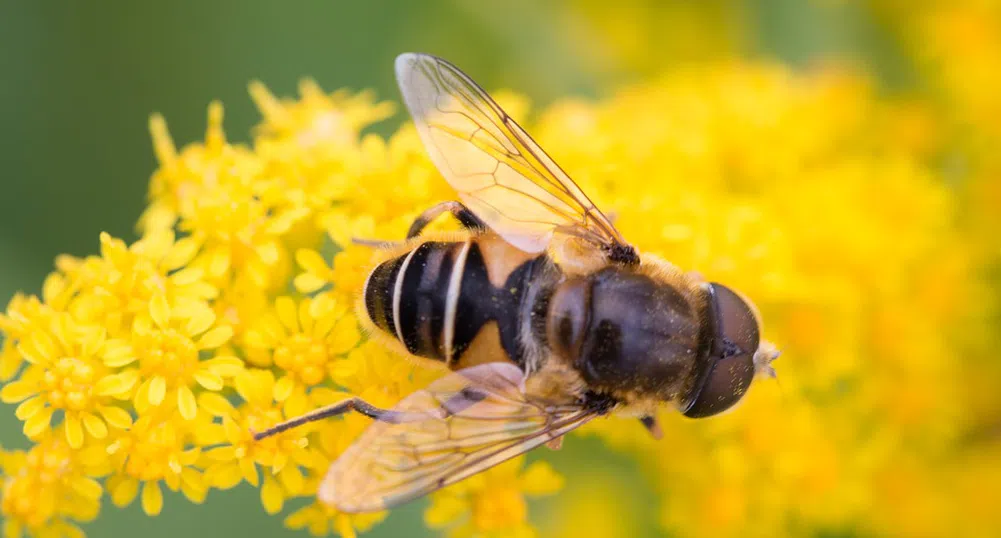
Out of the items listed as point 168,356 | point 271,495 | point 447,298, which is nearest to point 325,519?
point 271,495

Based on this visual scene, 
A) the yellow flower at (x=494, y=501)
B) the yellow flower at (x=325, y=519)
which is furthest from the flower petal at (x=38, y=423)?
the yellow flower at (x=494, y=501)

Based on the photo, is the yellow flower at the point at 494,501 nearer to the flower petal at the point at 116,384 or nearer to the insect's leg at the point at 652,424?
the insect's leg at the point at 652,424

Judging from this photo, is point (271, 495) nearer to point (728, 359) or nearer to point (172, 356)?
point (172, 356)

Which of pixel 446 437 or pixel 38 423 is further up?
pixel 446 437

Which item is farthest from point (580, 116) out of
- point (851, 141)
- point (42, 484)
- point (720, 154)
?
point (42, 484)

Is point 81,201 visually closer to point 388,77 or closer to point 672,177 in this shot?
point 388,77

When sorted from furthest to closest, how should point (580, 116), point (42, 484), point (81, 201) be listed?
1. point (81, 201)
2. point (580, 116)
3. point (42, 484)
